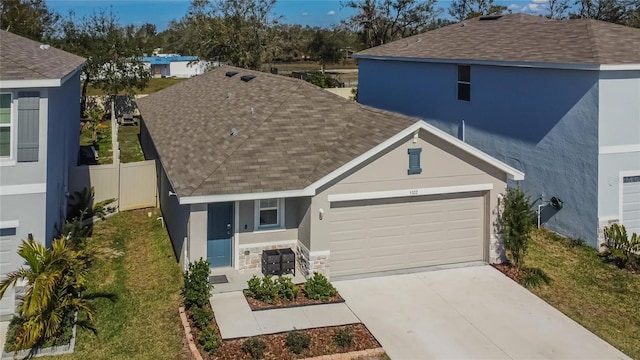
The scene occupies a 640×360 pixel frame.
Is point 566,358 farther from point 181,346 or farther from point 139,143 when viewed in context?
point 139,143

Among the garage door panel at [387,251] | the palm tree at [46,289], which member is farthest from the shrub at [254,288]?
the palm tree at [46,289]

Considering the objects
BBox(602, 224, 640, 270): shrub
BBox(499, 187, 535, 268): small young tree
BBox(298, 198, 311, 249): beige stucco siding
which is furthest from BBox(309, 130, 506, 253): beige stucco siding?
BBox(602, 224, 640, 270): shrub

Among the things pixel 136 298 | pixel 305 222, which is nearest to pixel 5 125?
pixel 136 298

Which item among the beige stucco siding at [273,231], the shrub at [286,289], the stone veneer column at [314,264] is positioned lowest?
the shrub at [286,289]

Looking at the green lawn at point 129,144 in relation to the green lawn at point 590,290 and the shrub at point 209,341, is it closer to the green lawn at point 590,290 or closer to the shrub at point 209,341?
the shrub at point 209,341

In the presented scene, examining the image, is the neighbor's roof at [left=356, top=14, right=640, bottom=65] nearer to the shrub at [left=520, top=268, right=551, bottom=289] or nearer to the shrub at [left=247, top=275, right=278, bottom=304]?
the shrub at [left=520, top=268, right=551, bottom=289]

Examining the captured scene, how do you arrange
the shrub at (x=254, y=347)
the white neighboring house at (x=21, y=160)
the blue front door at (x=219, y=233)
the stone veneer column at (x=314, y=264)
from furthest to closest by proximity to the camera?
1. the blue front door at (x=219, y=233)
2. the stone veneer column at (x=314, y=264)
3. the white neighboring house at (x=21, y=160)
4. the shrub at (x=254, y=347)
